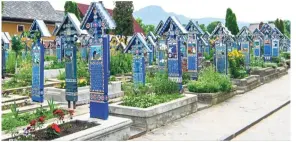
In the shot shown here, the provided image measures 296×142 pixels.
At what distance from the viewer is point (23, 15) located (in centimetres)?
3616

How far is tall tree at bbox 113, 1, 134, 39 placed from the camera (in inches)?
1364

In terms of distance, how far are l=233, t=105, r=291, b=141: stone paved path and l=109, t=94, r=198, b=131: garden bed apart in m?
1.93

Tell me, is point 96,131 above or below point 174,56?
below

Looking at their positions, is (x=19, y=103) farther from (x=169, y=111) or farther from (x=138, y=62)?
(x=169, y=111)

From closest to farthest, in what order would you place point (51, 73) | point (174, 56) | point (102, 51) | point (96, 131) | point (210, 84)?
point (96, 131), point (102, 51), point (174, 56), point (210, 84), point (51, 73)

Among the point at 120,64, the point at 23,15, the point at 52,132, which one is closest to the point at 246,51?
the point at 120,64

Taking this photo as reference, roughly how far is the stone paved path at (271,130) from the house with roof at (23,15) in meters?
27.0

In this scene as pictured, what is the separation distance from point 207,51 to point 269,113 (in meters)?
15.2

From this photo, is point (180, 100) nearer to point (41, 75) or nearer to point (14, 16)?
point (41, 75)

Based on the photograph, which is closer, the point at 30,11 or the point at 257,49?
the point at 257,49

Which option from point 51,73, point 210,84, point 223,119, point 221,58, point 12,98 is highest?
point 221,58

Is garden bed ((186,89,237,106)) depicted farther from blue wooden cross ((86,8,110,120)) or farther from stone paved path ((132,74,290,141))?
blue wooden cross ((86,8,110,120))

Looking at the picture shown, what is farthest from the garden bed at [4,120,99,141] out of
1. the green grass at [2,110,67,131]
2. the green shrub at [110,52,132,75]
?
the green shrub at [110,52,132,75]

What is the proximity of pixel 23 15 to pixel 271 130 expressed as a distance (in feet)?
105
